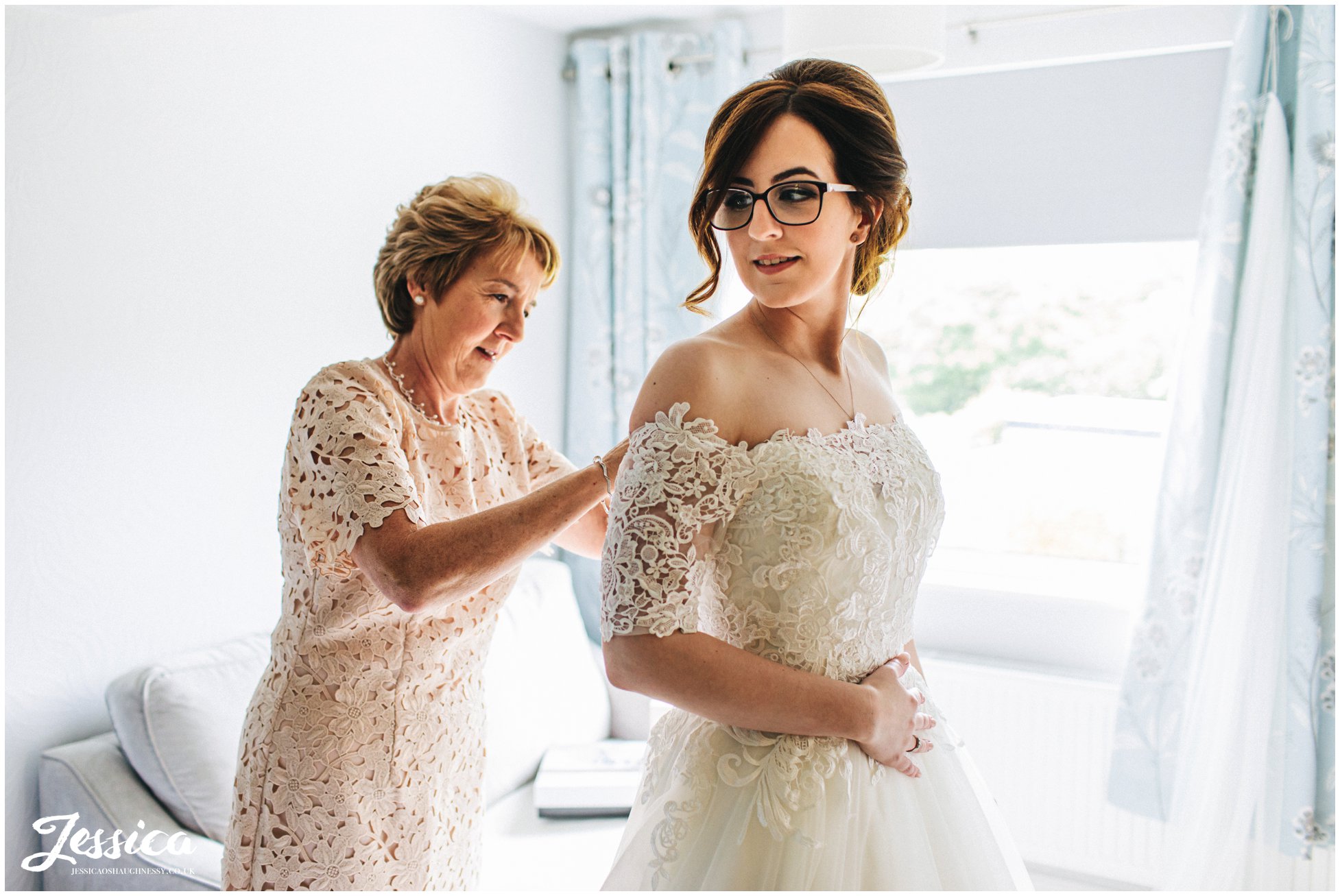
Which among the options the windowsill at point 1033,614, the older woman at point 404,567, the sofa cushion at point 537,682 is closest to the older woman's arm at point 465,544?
the older woman at point 404,567

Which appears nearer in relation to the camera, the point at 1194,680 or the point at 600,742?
the point at 1194,680

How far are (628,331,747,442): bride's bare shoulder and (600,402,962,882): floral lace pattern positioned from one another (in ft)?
0.05

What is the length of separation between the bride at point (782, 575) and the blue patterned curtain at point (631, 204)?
2.24 m

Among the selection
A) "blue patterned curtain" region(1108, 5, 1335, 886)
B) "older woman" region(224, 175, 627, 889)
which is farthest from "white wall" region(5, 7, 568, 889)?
"blue patterned curtain" region(1108, 5, 1335, 886)

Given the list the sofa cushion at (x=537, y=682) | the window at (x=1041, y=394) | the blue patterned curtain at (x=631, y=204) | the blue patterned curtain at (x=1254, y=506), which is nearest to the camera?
the blue patterned curtain at (x=1254, y=506)

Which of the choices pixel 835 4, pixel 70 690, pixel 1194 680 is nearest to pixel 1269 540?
pixel 1194 680

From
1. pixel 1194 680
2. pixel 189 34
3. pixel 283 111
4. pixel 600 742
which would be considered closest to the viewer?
pixel 189 34

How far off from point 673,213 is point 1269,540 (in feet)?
6.60

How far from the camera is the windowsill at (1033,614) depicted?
2979mm

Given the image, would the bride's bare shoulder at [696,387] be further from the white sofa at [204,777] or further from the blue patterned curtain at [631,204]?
the blue patterned curtain at [631,204]

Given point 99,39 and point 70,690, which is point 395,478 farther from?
point 99,39

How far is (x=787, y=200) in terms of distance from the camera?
111cm

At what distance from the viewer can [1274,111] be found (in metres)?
2.58

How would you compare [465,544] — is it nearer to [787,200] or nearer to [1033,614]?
[787,200]
